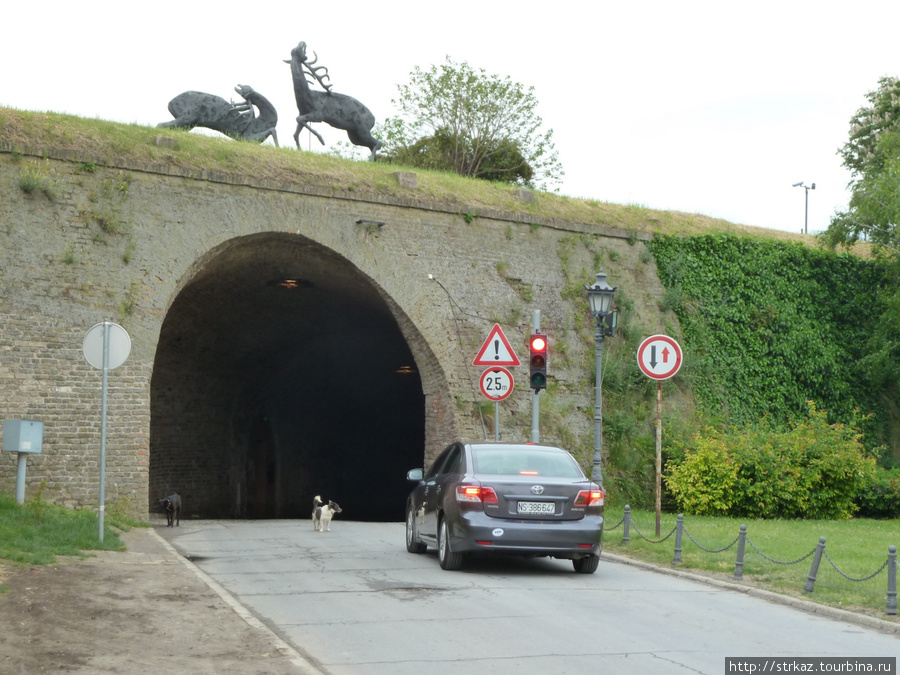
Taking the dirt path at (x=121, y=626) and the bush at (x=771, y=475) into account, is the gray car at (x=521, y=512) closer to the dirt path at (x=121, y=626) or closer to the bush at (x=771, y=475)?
the dirt path at (x=121, y=626)

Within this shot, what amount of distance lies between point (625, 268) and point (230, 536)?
11.3 metres

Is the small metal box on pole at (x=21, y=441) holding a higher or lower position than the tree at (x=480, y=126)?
lower

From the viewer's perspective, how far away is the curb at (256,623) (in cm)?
648

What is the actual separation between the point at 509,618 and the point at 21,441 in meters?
9.59

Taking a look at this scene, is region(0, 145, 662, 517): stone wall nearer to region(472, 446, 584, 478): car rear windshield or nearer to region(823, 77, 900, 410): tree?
region(823, 77, 900, 410): tree

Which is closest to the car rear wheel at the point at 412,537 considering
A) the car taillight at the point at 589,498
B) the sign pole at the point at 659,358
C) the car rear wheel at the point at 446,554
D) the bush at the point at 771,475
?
the car rear wheel at the point at 446,554

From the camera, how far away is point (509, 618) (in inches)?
333

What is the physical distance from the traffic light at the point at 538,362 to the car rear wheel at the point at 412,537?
365 centimetres

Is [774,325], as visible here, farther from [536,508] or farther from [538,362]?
[536,508]

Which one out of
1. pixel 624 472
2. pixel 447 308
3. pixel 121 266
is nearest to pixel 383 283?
pixel 447 308

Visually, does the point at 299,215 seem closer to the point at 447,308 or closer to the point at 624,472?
the point at 447,308

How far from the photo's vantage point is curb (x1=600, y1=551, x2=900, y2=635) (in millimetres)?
8492

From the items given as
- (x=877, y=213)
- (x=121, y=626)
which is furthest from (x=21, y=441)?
(x=877, y=213)

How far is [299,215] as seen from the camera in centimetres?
1912
